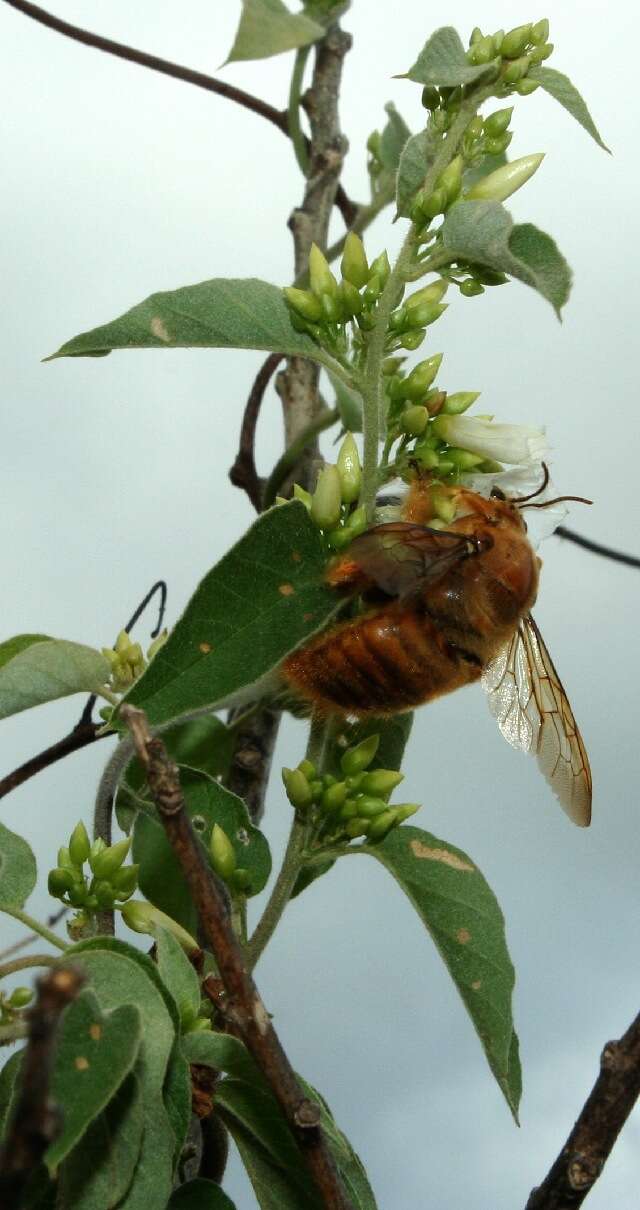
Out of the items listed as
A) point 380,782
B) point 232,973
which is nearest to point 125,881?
point 380,782

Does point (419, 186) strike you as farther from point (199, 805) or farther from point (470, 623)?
point (199, 805)

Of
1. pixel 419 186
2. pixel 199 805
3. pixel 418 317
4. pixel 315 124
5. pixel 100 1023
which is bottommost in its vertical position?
pixel 100 1023

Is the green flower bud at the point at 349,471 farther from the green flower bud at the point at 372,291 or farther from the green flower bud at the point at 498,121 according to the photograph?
the green flower bud at the point at 498,121

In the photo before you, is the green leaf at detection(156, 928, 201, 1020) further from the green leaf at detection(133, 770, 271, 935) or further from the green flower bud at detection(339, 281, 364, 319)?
the green flower bud at detection(339, 281, 364, 319)

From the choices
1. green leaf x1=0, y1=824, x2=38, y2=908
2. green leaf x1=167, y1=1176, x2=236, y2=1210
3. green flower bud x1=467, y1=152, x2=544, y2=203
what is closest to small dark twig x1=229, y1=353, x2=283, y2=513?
green flower bud x1=467, y1=152, x2=544, y2=203

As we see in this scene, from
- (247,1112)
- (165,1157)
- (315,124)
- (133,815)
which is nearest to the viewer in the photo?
(165,1157)

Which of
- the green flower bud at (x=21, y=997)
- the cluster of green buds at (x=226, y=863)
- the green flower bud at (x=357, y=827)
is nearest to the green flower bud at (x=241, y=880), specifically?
the cluster of green buds at (x=226, y=863)

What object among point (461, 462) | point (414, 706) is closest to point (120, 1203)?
point (414, 706)
